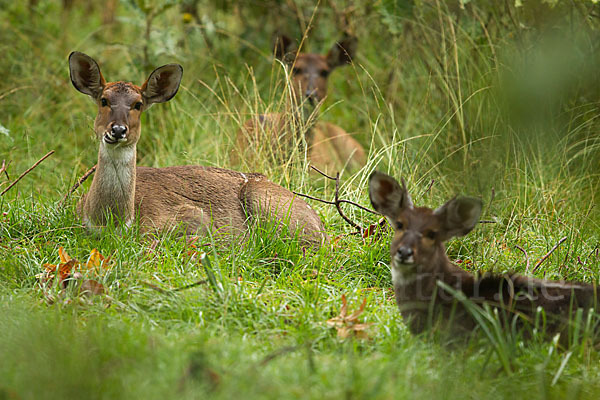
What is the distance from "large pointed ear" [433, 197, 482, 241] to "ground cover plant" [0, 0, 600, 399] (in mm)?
506

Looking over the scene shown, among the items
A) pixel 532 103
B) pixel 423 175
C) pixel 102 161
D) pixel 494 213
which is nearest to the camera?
pixel 532 103

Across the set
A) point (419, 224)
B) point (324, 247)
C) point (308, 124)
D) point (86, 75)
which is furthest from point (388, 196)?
point (308, 124)

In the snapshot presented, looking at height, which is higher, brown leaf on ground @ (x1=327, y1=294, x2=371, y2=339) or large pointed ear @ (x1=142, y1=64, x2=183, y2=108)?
large pointed ear @ (x1=142, y1=64, x2=183, y2=108)

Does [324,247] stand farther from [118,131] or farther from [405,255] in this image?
[118,131]

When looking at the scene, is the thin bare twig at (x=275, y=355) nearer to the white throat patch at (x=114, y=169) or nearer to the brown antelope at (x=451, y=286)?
the brown antelope at (x=451, y=286)

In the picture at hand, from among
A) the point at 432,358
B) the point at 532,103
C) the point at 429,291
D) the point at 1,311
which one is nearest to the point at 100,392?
the point at 1,311

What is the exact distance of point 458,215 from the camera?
379 cm

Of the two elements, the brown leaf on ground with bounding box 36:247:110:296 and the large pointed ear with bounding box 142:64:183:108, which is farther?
the large pointed ear with bounding box 142:64:183:108

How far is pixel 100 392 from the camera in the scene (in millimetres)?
2676

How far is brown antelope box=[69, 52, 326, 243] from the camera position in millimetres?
4781

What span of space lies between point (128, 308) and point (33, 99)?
16.0ft

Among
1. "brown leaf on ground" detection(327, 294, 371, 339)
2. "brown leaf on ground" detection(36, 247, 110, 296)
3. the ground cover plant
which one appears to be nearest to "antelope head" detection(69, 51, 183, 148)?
the ground cover plant

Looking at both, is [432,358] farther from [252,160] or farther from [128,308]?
[252,160]

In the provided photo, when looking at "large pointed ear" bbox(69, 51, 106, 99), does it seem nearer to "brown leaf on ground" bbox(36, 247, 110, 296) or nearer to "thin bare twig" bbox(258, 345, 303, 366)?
"brown leaf on ground" bbox(36, 247, 110, 296)
